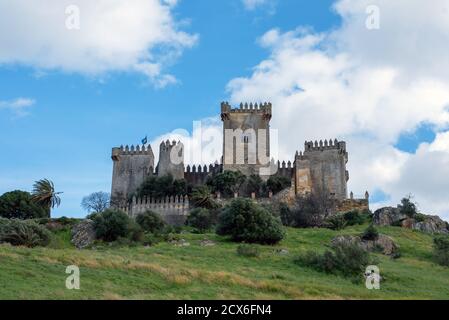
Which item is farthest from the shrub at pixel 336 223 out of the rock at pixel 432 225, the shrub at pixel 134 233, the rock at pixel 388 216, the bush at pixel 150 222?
the shrub at pixel 134 233

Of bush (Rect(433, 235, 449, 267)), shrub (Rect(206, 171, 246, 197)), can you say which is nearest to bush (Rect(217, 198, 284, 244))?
bush (Rect(433, 235, 449, 267))

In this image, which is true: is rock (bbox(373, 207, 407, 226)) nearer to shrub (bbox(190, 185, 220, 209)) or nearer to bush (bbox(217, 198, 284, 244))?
shrub (bbox(190, 185, 220, 209))

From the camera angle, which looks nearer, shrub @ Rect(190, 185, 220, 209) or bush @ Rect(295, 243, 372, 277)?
bush @ Rect(295, 243, 372, 277)

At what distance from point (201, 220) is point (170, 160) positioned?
1654cm

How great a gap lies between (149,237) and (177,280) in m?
19.4

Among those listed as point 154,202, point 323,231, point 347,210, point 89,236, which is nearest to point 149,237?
point 89,236

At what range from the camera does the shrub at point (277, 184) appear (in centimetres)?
6412

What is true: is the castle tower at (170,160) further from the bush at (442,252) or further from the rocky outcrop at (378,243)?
the bush at (442,252)

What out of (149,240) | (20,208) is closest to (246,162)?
(20,208)

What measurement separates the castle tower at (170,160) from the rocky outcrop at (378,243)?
Result: 2790 cm

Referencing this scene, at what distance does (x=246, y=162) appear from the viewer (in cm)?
6844

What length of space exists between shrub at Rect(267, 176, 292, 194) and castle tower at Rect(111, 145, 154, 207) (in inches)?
524

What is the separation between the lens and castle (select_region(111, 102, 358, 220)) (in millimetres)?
65812
